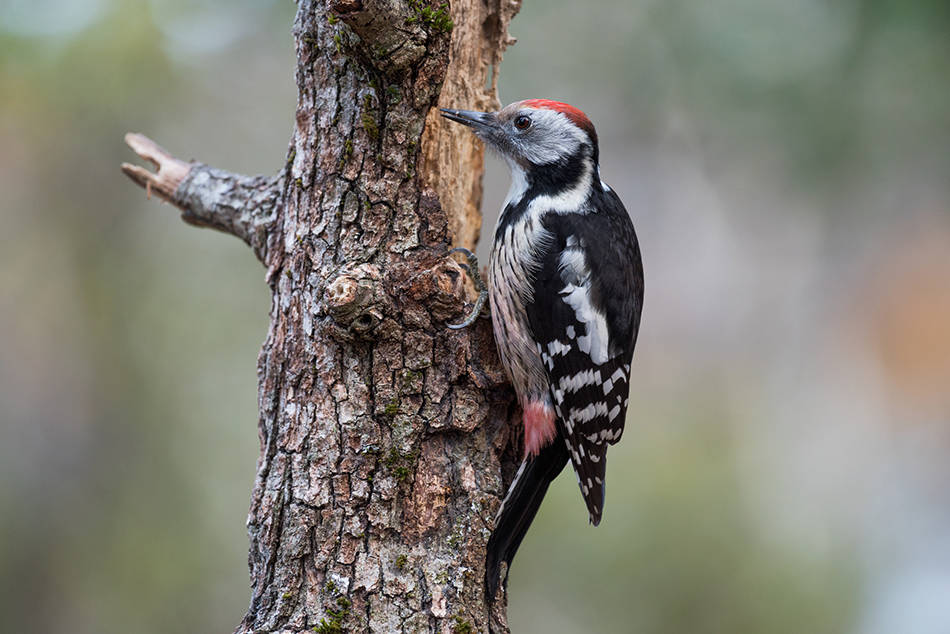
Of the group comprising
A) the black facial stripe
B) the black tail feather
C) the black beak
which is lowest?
the black tail feather

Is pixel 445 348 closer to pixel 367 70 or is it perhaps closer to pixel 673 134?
pixel 367 70

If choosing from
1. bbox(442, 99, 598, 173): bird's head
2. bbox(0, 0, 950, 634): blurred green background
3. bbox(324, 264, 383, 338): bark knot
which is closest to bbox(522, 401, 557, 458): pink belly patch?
bbox(324, 264, 383, 338): bark knot

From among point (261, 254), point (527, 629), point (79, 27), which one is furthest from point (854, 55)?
point (79, 27)

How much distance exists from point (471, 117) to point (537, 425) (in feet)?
3.26

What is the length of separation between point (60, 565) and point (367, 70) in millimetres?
3977

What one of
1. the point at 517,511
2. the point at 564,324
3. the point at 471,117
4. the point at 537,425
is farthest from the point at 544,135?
the point at 517,511

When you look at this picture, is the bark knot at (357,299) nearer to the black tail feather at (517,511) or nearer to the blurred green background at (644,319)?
the black tail feather at (517,511)

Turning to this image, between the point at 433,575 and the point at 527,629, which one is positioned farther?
the point at 527,629

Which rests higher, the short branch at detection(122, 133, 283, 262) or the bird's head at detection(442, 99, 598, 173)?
the bird's head at detection(442, 99, 598, 173)

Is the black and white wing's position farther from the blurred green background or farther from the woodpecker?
the blurred green background

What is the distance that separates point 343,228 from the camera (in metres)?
2.14

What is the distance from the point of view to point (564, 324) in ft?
7.70

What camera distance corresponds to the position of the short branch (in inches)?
93.5

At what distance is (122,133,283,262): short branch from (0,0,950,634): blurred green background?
2161 millimetres
